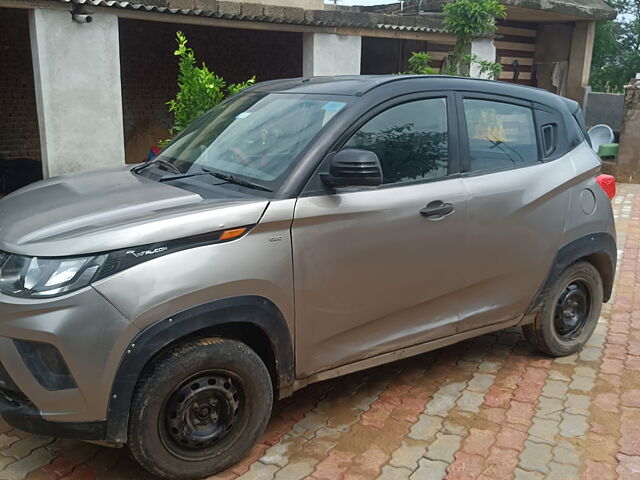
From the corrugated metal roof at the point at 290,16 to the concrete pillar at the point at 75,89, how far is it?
0.35 m

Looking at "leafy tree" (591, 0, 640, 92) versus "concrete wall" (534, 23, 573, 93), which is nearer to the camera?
"concrete wall" (534, 23, 573, 93)

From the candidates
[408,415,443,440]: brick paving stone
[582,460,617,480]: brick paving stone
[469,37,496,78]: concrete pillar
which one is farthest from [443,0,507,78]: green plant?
[582,460,617,480]: brick paving stone

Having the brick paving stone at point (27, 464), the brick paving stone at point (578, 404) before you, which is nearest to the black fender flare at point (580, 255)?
Result: the brick paving stone at point (578, 404)

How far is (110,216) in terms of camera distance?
2811 mm

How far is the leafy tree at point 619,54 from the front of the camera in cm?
2434

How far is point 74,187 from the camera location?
3389 mm

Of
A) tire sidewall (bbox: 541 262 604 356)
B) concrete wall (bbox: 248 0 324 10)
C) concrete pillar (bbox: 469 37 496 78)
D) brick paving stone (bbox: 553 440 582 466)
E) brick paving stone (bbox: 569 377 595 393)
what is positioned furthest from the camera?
concrete pillar (bbox: 469 37 496 78)

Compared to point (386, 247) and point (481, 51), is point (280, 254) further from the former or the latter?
point (481, 51)

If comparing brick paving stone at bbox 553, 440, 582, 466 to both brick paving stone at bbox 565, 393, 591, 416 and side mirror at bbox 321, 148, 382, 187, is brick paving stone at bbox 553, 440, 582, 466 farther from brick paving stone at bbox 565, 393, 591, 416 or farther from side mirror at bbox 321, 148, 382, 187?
side mirror at bbox 321, 148, 382, 187

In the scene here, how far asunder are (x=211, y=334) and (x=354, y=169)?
3.32ft

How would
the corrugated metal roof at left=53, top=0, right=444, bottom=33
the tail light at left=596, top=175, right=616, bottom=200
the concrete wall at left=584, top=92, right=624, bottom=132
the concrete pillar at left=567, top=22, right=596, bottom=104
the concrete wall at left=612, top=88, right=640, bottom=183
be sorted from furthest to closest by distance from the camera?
the concrete pillar at left=567, top=22, right=596, bottom=104 → the concrete wall at left=584, top=92, right=624, bottom=132 → the concrete wall at left=612, top=88, right=640, bottom=183 → the corrugated metal roof at left=53, top=0, right=444, bottom=33 → the tail light at left=596, top=175, right=616, bottom=200

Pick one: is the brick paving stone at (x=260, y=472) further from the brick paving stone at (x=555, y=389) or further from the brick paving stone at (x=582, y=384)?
the brick paving stone at (x=582, y=384)

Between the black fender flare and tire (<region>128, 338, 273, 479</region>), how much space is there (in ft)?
6.70

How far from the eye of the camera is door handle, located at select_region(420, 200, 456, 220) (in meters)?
3.48
